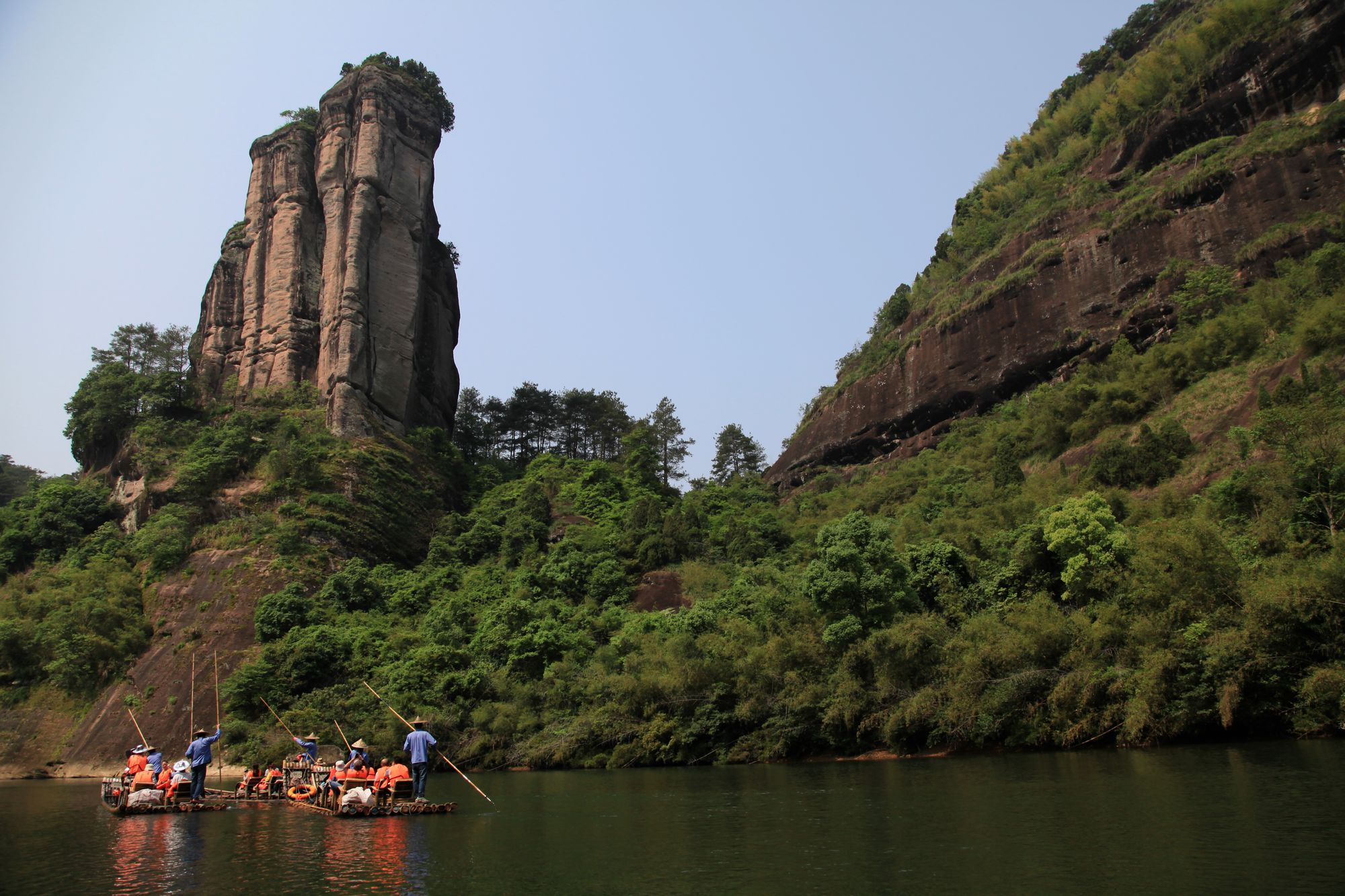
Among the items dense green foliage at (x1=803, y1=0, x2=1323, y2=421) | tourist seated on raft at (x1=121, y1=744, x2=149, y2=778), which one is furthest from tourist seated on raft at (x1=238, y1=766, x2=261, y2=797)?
dense green foliage at (x1=803, y1=0, x2=1323, y2=421)

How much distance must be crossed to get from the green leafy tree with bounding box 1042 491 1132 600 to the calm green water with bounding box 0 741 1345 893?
22.7 ft

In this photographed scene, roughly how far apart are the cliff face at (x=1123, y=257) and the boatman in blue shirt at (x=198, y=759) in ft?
172

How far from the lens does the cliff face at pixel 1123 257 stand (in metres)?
51.8

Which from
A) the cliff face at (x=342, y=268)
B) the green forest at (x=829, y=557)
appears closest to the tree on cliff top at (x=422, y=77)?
the cliff face at (x=342, y=268)

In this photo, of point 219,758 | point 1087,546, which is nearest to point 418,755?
point 1087,546

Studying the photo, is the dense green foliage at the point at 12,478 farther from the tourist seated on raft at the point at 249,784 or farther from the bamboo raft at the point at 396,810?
the bamboo raft at the point at 396,810

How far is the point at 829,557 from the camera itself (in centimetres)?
3194

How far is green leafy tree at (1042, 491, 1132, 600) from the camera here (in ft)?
95.2

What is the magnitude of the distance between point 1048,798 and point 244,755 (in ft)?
112

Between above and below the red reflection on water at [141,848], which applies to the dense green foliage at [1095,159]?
above

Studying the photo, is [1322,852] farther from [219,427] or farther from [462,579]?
[219,427]

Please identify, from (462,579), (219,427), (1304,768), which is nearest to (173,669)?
(462,579)

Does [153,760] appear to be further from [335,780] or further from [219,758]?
[219,758]

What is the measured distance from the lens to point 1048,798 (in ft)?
53.0
